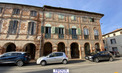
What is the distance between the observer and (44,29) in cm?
1294

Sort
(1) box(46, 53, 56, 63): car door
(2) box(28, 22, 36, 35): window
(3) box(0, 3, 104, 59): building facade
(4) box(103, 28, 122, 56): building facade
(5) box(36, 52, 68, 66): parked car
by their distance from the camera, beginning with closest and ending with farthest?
(5) box(36, 52, 68, 66): parked car → (1) box(46, 53, 56, 63): car door → (3) box(0, 3, 104, 59): building facade → (2) box(28, 22, 36, 35): window → (4) box(103, 28, 122, 56): building facade

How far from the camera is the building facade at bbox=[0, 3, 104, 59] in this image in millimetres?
11578

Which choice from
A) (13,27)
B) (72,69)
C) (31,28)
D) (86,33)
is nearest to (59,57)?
(72,69)

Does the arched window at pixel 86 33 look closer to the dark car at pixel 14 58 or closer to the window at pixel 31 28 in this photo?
the window at pixel 31 28

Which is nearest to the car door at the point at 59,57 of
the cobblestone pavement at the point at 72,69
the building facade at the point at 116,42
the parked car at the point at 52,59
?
the parked car at the point at 52,59

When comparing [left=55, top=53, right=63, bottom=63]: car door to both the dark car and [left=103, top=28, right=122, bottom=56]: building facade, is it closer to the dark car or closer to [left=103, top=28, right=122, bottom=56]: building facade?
the dark car

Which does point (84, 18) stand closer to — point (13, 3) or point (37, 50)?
point (37, 50)

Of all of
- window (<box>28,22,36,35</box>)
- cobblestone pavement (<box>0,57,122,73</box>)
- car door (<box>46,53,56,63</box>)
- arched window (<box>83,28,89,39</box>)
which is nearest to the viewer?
cobblestone pavement (<box>0,57,122,73</box>)

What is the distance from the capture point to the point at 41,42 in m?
12.3

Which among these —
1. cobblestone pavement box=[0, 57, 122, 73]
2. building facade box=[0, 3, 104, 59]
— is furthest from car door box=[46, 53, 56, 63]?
building facade box=[0, 3, 104, 59]

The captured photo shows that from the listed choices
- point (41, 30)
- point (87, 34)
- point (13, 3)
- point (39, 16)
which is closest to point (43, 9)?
point (39, 16)

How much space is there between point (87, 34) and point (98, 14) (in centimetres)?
689

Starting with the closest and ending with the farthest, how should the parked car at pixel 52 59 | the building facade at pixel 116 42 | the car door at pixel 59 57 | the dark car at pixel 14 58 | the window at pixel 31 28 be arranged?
the dark car at pixel 14 58
the parked car at pixel 52 59
the car door at pixel 59 57
the window at pixel 31 28
the building facade at pixel 116 42

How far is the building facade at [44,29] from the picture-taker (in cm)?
1158
